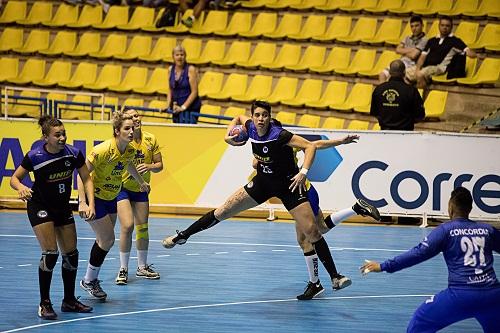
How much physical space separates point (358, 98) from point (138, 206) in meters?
7.77

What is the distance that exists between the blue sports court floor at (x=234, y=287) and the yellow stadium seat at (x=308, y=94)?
3.92m

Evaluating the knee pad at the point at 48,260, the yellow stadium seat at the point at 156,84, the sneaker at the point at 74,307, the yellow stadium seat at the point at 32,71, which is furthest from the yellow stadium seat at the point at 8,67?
the knee pad at the point at 48,260

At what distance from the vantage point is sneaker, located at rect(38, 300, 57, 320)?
1007cm

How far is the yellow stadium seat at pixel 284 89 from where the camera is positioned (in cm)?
1994

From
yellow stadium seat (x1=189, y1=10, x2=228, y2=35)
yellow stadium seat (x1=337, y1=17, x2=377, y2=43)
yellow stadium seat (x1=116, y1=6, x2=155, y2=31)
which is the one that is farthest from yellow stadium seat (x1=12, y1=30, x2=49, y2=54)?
yellow stadium seat (x1=337, y1=17, x2=377, y2=43)

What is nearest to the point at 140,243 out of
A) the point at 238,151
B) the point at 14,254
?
the point at 14,254

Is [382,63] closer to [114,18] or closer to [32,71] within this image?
[114,18]

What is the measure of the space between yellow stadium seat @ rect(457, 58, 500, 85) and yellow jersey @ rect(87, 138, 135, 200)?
8987mm

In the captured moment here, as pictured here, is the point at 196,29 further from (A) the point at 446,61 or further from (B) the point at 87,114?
(A) the point at 446,61

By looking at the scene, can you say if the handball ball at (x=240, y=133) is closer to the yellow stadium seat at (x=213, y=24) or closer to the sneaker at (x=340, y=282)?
the sneaker at (x=340, y=282)

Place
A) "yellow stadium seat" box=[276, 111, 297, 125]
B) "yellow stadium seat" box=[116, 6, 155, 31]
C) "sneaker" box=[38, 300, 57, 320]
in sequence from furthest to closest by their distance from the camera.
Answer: "yellow stadium seat" box=[116, 6, 155, 31]
"yellow stadium seat" box=[276, 111, 297, 125]
"sneaker" box=[38, 300, 57, 320]

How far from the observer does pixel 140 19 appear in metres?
22.7

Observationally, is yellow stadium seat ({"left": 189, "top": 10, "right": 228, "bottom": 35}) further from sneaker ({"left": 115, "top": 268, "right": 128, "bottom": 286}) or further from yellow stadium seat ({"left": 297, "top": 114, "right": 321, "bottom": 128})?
sneaker ({"left": 115, "top": 268, "right": 128, "bottom": 286})

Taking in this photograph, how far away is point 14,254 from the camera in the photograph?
13.7m
